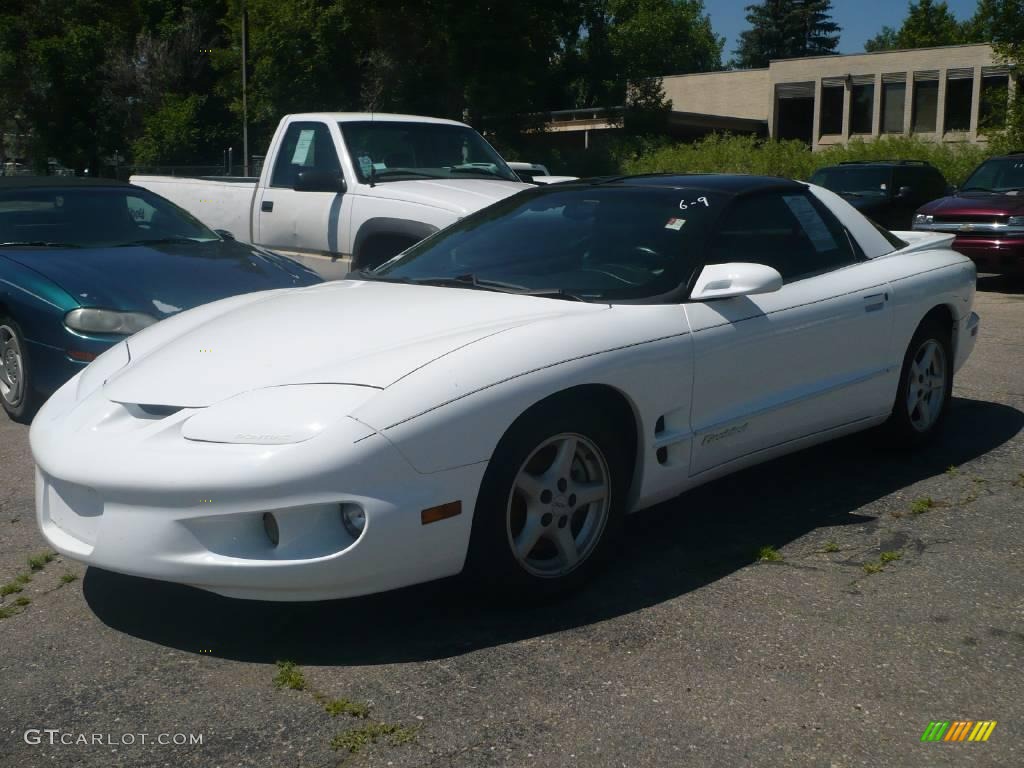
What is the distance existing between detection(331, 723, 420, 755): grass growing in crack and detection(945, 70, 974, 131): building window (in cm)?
4608

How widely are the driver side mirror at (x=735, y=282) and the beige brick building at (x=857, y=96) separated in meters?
40.6

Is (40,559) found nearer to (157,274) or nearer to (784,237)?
(157,274)

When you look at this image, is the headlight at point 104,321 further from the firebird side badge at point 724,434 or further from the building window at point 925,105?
the building window at point 925,105

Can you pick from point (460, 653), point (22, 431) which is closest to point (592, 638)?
point (460, 653)

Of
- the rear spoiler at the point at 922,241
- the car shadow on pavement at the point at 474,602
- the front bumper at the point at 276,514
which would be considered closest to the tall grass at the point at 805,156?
the rear spoiler at the point at 922,241

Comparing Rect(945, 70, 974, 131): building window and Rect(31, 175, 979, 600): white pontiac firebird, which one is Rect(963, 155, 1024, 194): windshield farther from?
Rect(945, 70, 974, 131): building window

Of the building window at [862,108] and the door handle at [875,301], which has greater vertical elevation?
the building window at [862,108]

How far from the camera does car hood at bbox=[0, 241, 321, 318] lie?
20.7ft

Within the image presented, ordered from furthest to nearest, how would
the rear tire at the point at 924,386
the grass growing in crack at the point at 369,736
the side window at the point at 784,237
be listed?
the rear tire at the point at 924,386
the side window at the point at 784,237
the grass growing in crack at the point at 369,736

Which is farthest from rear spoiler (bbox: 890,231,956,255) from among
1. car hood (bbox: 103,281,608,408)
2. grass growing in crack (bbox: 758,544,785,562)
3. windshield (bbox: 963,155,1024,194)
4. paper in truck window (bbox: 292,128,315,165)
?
windshield (bbox: 963,155,1024,194)

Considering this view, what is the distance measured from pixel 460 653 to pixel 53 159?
4837 centimetres

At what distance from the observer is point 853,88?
48000mm

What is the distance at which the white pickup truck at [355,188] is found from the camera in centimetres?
840
